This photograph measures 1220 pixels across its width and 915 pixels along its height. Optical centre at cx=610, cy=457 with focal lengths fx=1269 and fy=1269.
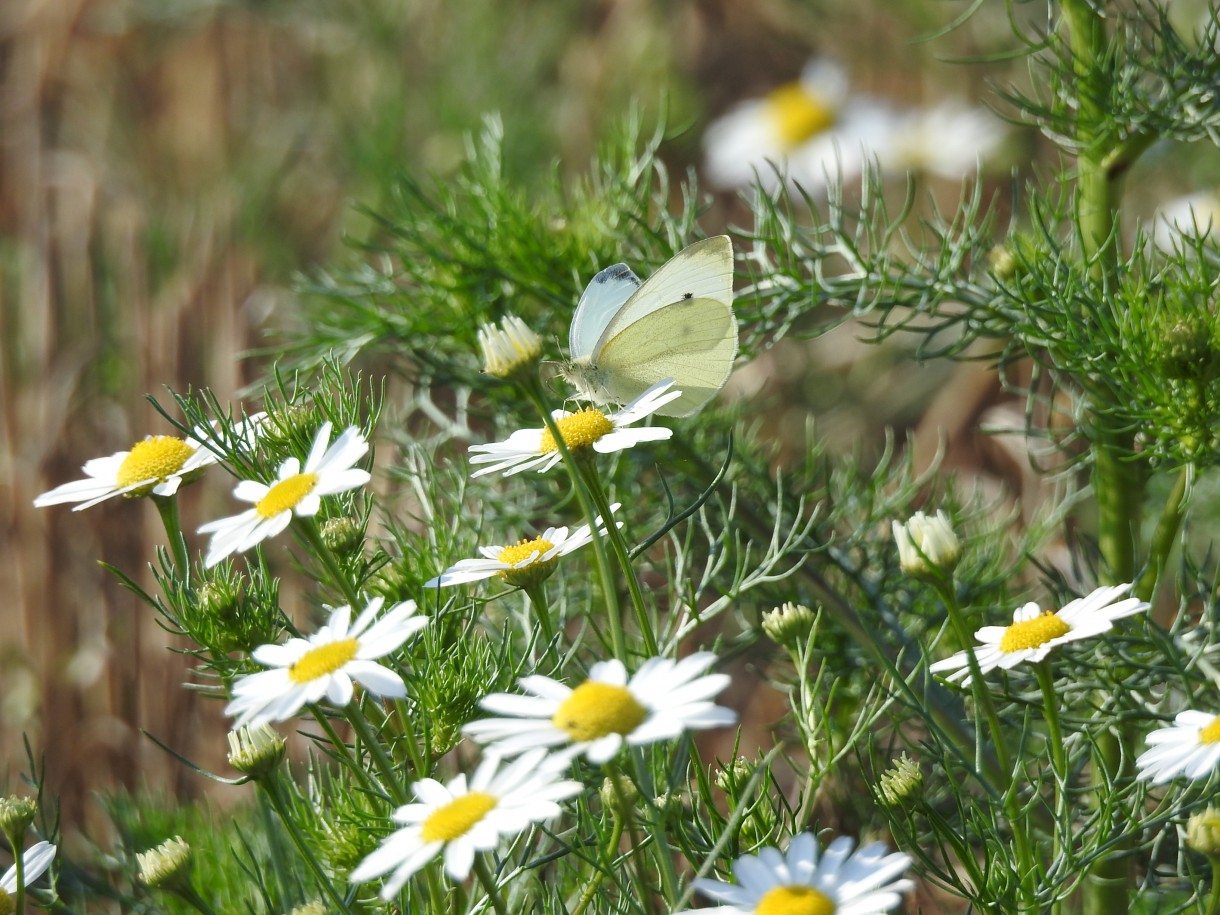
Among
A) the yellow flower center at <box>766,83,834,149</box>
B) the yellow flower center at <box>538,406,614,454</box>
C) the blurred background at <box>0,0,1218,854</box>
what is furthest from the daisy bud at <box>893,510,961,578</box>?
the yellow flower center at <box>766,83,834,149</box>

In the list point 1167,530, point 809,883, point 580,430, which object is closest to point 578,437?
point 580,430

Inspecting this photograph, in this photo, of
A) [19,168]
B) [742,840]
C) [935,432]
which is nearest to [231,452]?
[742,840]

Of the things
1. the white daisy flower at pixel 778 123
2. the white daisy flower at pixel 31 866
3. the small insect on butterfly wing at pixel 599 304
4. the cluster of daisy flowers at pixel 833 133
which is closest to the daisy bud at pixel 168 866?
the white daisy flower at pixel 31 866

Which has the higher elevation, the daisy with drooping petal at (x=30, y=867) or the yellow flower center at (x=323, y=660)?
the yellow flower center at (x=323, y=660)

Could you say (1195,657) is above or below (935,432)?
above

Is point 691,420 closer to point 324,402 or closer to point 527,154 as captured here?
point 324,402

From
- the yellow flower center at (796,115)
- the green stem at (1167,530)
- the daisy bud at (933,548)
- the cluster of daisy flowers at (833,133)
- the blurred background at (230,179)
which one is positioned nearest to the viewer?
the daisy bud at (933,548)

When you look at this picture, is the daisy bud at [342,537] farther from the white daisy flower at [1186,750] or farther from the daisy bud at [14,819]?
the white daisy flower at [1186,750]
